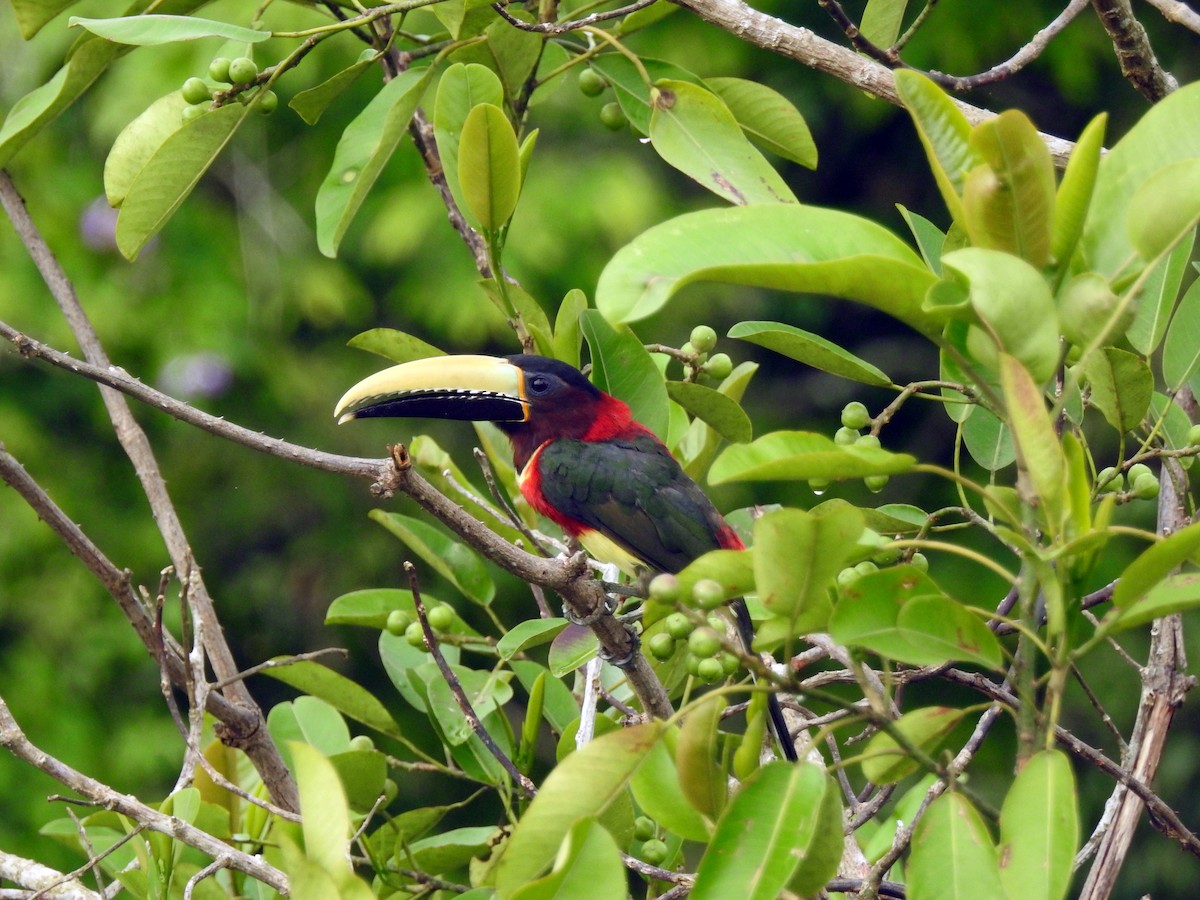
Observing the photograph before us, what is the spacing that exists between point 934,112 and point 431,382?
157 centimetres

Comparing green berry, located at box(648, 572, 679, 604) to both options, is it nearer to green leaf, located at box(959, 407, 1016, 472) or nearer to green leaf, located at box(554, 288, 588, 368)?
green leaf, located at box(959, 407, 1016, 472)

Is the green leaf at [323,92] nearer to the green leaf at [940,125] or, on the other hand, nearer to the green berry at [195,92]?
the green berry at [195,92]

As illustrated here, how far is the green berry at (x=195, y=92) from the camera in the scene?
214 centimetres

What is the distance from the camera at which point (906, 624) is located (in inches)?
50.9

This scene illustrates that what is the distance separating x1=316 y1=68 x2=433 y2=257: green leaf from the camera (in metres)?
2.07

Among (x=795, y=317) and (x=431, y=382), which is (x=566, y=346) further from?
(x=795, y=317)

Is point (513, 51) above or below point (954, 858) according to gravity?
above

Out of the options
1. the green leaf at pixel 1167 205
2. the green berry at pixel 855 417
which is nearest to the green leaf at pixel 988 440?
the green berry at pixel 855 417

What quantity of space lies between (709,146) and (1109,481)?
734 millimetres

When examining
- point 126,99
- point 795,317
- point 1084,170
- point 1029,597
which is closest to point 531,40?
point 1084,170

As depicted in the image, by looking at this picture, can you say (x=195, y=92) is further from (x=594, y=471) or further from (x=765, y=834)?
(x=765, y=834)

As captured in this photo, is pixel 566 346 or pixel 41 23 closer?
pixel 41 23

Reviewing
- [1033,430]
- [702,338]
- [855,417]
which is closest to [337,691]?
[702,338]

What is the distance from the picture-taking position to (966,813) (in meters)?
1.25
